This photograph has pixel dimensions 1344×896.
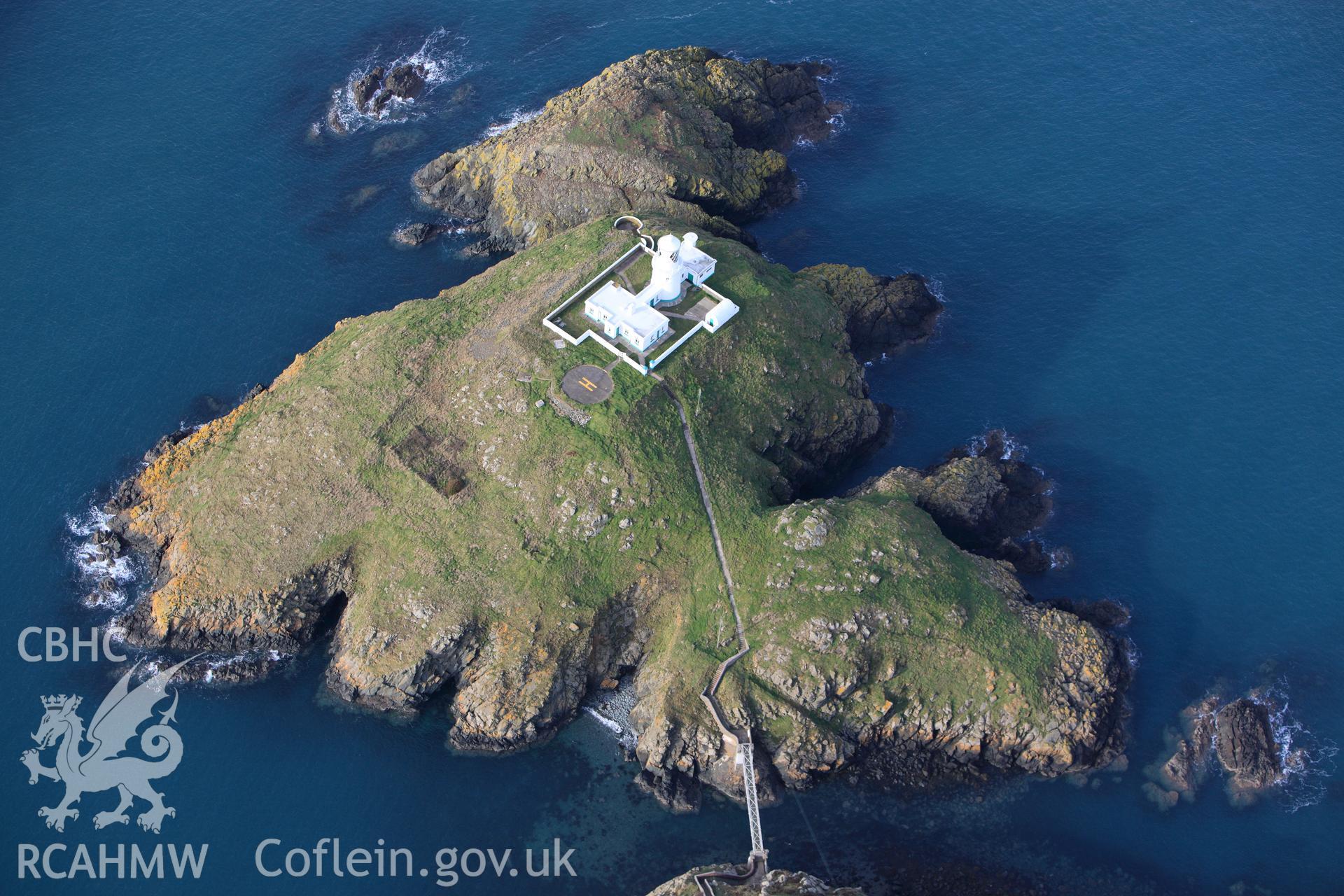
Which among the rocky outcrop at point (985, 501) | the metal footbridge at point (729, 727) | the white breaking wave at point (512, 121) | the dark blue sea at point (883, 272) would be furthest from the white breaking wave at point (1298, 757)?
the white breaking wave at point (512, 121)

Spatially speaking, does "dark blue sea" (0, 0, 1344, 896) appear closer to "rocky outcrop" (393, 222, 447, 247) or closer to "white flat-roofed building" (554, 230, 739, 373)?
"rocky outcrop" (393, 222, 447, 247)

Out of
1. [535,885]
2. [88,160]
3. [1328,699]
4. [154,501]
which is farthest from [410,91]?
[1328,699]

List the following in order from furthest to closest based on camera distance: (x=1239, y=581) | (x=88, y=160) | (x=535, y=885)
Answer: (x=88, y=160) → (x=1239, y=581) → (x=535, y=885)

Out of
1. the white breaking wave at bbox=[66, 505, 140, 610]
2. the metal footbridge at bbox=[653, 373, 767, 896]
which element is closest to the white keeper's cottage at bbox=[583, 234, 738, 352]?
the metal footbridge at bbox=[653, 373, 767, 896]

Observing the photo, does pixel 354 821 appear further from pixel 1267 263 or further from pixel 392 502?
pixel 1267 263

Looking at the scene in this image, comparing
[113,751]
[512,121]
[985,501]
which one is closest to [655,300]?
[985,501]
